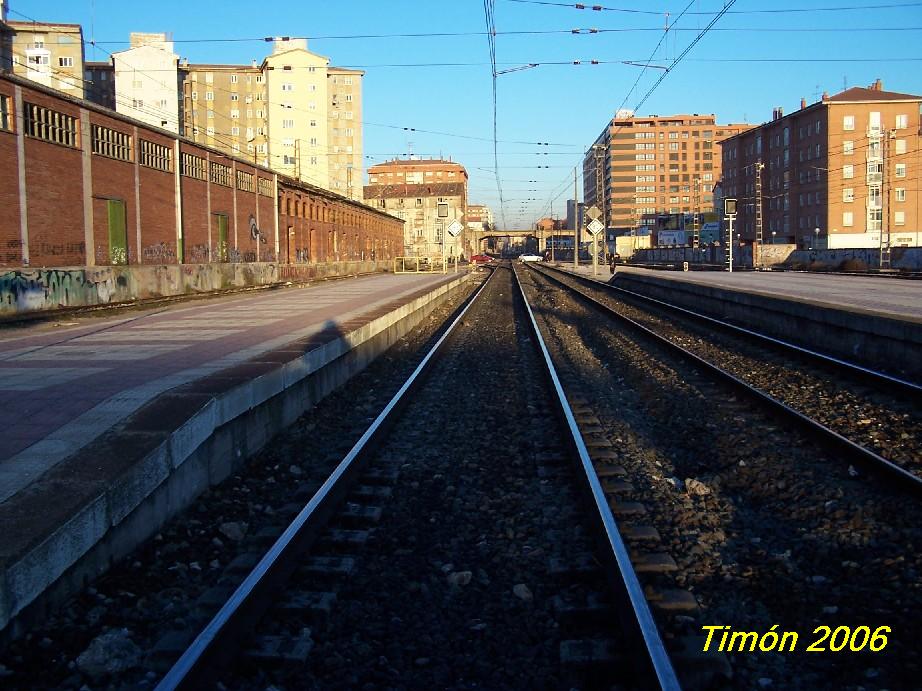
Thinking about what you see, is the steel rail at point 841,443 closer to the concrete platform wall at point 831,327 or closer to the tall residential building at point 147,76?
the concrete platform wall at point 831,327

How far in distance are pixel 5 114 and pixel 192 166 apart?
13.5m

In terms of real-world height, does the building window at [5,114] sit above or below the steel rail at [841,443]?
above

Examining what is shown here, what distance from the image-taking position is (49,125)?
2508 cm

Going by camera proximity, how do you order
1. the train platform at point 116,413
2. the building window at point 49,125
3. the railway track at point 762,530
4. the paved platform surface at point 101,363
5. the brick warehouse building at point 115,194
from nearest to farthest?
the railway track at point 762,530
the train platform at point 116,413
the paved platform surface at point 101,363
the brick warehouse building at point 115,194
the building window at point 49,125

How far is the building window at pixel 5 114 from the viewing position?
22.5m

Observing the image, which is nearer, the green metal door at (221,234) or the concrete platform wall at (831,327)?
the concrete platform wall at (831,327)

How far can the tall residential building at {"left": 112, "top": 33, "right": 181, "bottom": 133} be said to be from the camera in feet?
234

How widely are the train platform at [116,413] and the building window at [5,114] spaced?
1067 cm

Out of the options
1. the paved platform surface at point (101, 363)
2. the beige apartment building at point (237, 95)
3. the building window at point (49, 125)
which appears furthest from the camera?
the beige apartment building at point (237, 95)

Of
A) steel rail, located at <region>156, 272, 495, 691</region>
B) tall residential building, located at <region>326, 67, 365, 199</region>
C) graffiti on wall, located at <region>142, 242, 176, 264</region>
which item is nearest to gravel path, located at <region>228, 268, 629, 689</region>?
steel rail, located at <region>156, 272, 495, 691</region>

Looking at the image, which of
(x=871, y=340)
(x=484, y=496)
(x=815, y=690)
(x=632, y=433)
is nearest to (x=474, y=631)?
(x=815, y=690)

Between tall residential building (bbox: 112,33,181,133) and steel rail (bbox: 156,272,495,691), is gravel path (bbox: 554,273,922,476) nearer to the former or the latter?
steel rail (bbox: 156,272,495,691)

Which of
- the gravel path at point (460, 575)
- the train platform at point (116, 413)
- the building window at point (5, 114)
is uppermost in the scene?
the building window at point (5, 114)

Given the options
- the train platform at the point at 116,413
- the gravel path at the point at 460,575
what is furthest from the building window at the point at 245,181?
the gravel path at the point at 460,575
